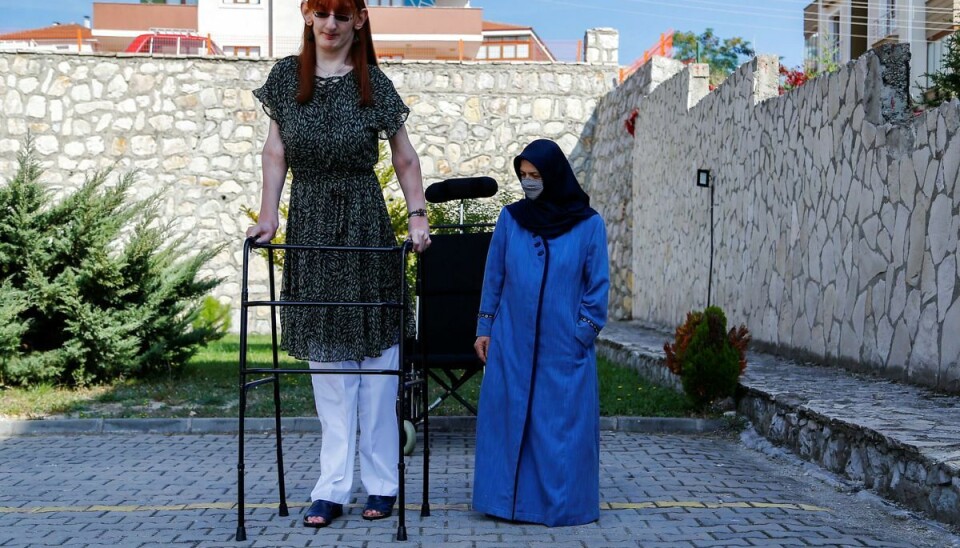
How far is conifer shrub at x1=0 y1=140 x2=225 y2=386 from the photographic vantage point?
9719 millimetres

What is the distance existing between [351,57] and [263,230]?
2.83 ft

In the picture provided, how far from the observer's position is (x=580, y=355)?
507cm

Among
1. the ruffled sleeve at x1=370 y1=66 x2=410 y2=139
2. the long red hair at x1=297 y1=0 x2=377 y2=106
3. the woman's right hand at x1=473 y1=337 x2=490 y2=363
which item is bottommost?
the woman's right hand at x1=473 y1=337 x2=490 y2=363

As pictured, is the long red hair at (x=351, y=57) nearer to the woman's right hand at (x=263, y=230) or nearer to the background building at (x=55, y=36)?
the woman's right hand at (x=263, y=230)

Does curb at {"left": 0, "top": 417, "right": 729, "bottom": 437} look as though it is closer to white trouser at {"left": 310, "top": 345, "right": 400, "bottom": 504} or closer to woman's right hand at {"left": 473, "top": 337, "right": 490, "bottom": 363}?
woman's right hand at {"left": 473, "top": 337, "right": 490, "bottom": 363}

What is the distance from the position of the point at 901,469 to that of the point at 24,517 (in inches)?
155

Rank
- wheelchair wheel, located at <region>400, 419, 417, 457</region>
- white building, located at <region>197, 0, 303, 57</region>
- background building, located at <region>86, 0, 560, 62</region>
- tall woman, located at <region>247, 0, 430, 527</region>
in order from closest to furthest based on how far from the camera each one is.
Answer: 1. tall woman, located at <region>247, 0, 430, 527</region>
2. wheelchair wheel, located at <region>400, 419, 417, 457</region>
3. background building, located at <region>86, 0, 560, 62</region>
4. white building, located at <region>197, 0, 303, 57</region>

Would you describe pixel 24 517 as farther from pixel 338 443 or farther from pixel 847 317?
pixel 847 317

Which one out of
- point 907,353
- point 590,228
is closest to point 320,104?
point 590,228

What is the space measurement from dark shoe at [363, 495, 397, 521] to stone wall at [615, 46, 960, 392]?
12.6ft

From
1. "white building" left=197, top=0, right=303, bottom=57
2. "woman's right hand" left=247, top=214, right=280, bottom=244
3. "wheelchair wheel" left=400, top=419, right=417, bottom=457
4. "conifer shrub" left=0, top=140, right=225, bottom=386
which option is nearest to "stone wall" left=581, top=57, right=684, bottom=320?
"conifer shrub" left=0, top=140, right=225, bottom=386

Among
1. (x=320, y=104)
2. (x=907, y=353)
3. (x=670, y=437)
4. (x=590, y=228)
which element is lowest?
(x=670, y=437)

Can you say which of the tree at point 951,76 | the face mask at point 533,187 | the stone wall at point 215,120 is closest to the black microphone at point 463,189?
the face mask at point 533,187

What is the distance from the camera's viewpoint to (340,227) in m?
5.00
